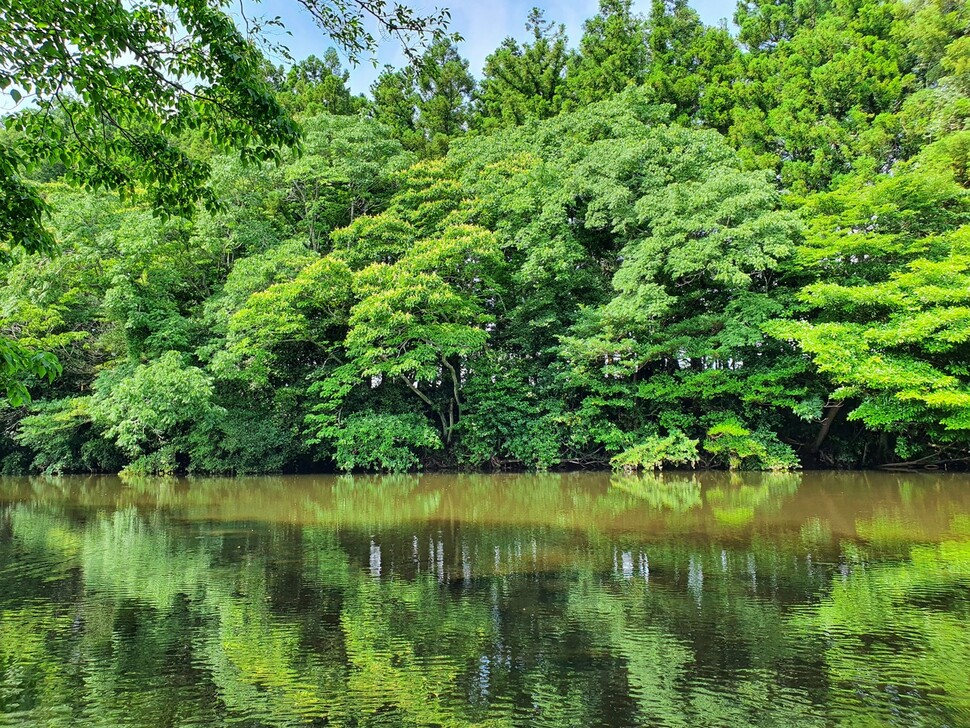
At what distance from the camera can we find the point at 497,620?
428cm

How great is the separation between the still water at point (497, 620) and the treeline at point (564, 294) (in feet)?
22.7

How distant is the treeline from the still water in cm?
691

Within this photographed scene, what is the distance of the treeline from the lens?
14688 millimetres

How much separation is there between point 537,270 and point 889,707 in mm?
14680

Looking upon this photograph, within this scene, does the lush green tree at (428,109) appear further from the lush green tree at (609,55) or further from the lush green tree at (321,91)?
the lush green tree at (609,55)

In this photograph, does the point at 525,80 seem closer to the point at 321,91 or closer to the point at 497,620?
the point at 321,91

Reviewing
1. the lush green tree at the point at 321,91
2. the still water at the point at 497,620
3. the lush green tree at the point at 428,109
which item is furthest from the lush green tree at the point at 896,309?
the lush green tree at the point at 321,91

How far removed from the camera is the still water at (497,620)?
3.00 meters

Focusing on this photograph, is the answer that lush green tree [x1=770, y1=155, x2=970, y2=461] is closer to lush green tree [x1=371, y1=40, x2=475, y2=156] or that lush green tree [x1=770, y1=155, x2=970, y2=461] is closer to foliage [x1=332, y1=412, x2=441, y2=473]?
foliage [x1=332, y1=412, x2=441, y2=473]

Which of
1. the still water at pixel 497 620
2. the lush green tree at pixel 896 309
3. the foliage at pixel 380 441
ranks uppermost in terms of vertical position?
the lush green tree at pixel 896 309

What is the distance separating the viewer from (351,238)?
18.8 m

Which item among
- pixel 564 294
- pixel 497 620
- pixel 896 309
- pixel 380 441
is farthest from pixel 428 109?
pixel 497 620

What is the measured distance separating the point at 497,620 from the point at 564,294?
593 inches

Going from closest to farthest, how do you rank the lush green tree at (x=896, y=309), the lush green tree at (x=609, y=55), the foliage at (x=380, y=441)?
the lush green tree at (x=896, y=309), the foliage at (x=380, y=441), the lush green tree at (x=609, y=55)
